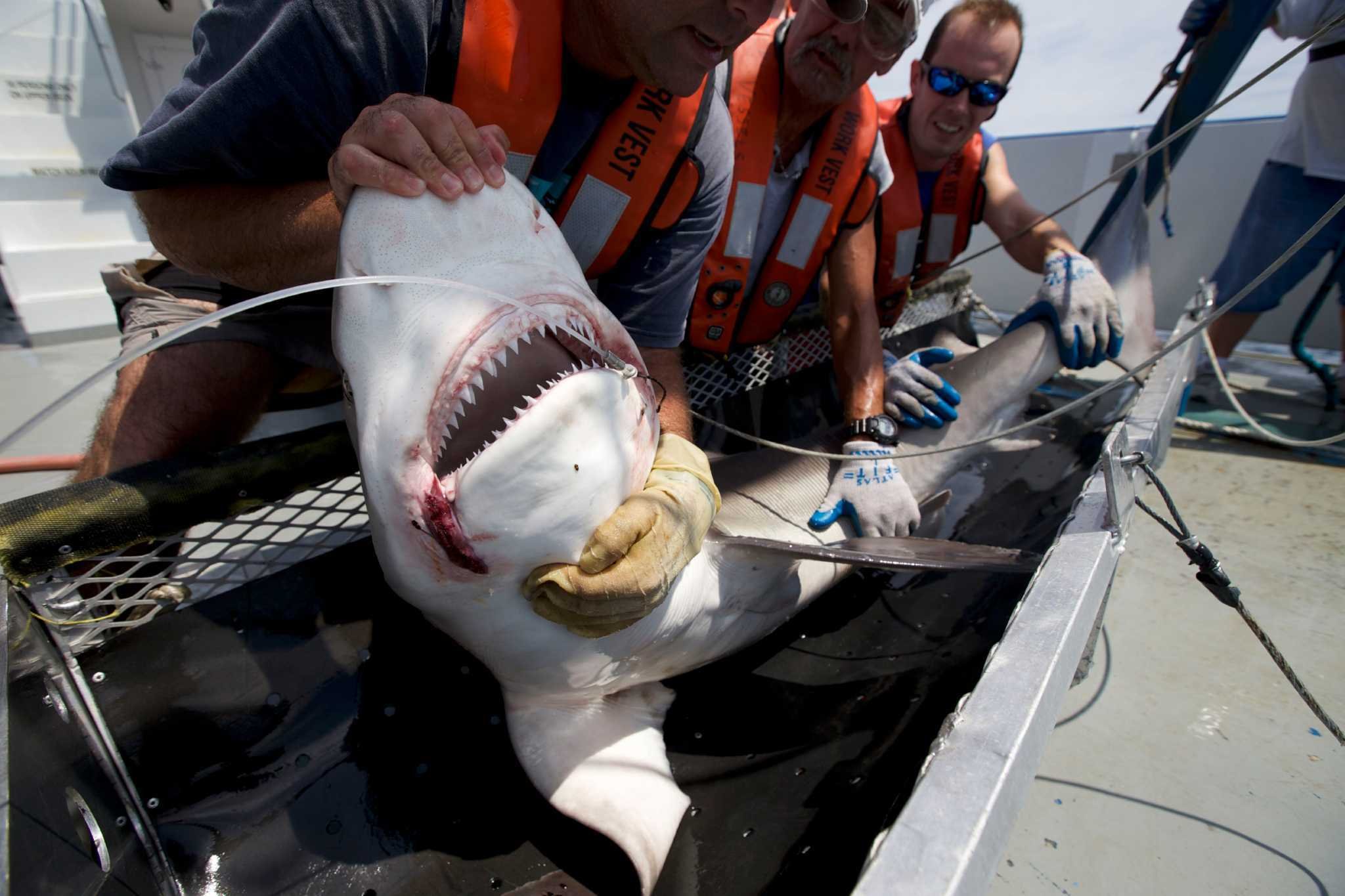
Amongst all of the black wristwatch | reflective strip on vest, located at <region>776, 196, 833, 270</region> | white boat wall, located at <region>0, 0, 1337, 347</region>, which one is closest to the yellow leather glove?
the black wristwatch

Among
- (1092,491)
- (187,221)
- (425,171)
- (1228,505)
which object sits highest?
(425,171)

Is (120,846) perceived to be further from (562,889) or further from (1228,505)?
(1228,505)

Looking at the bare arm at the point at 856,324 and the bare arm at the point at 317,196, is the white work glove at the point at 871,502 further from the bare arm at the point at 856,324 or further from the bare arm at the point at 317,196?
the bare arm at the point at 317,196

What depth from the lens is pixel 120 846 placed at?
899 mm

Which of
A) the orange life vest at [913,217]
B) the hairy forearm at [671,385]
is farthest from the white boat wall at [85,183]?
the hairy forearm at [671,385]

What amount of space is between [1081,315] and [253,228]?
2468mm

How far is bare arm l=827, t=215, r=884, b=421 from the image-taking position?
217 cm

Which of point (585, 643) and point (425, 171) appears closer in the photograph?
point (425, 171)

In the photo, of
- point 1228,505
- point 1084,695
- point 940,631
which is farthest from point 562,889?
point 1228,505

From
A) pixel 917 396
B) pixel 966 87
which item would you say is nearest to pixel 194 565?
pixel 917 396

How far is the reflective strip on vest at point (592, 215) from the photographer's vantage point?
1.43m

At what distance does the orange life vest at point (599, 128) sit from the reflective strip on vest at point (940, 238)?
1.88 metres

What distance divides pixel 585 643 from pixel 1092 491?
3.27 ft

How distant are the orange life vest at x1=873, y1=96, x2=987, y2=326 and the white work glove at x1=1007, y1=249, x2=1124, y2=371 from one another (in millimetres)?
643
